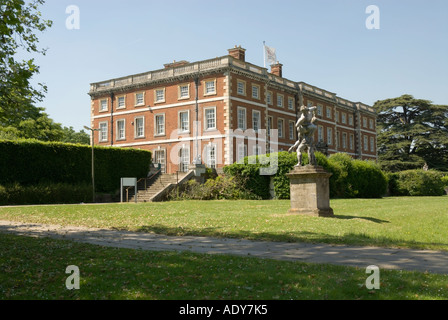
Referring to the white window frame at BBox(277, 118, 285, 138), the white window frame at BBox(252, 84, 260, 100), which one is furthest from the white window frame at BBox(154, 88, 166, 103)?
the white window frame at BBox(277, 118, 285, 138)

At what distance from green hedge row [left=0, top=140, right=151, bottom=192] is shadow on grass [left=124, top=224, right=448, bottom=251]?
51.3ft

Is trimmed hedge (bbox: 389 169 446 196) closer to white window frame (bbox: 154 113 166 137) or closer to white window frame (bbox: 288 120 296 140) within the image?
white window frame (bbox: 288 120 296 140)

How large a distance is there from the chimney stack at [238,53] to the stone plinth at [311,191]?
24389 mm

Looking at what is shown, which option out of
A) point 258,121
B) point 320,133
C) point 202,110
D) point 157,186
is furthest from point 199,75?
point 320,133

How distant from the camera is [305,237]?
969 cm

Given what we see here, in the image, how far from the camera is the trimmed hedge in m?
38.0

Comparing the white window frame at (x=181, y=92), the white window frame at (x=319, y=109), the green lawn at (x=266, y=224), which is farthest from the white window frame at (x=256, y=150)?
the green lawn at (x=266, y=224)

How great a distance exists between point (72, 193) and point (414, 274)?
22.9 metres

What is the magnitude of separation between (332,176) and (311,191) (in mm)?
15158

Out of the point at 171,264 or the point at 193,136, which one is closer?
the point at 171,264
